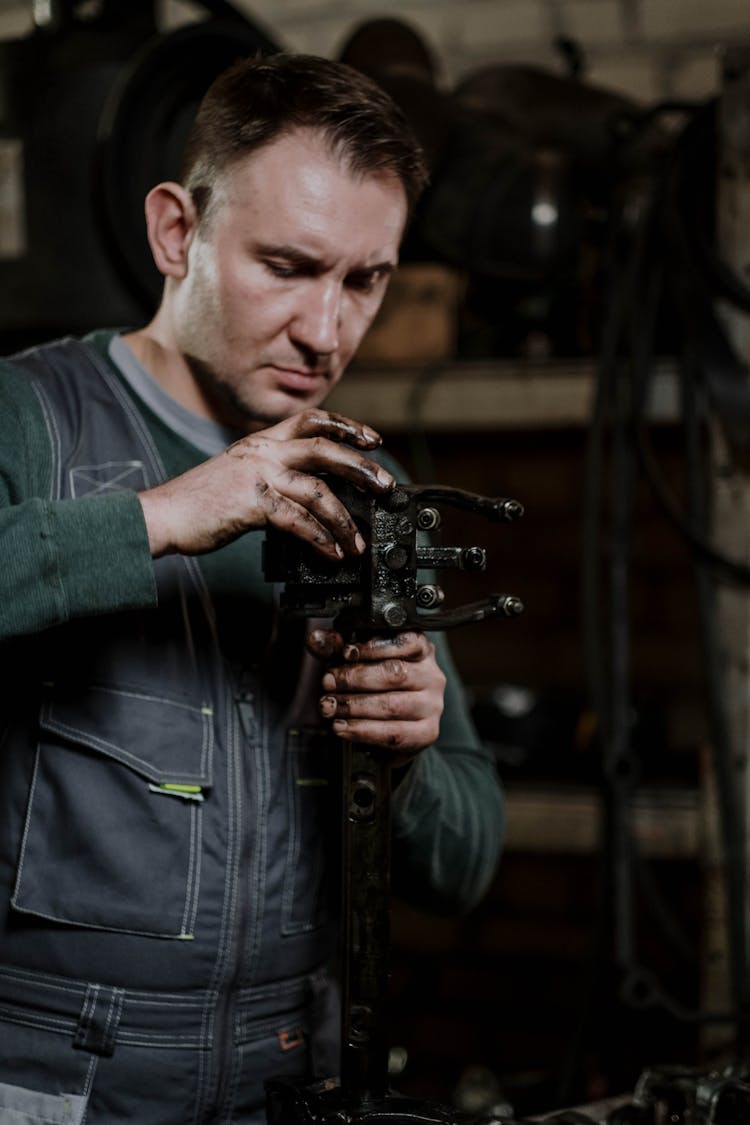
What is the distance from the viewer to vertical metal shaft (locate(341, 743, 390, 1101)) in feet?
2.76

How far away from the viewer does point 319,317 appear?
942 mm

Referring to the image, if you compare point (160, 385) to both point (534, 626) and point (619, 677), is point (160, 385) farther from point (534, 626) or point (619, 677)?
point (534, 626)

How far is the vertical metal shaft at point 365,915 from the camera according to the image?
841 millimetres

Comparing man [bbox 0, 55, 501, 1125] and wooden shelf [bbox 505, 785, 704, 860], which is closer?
man [bbox 0, 55, 501, 1125]

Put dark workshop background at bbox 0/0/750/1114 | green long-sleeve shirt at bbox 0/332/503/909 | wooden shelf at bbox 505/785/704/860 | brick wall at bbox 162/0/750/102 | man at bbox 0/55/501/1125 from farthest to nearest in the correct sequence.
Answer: brick wall at bbox 162/0/750/102 → wooden shelf at bbox 505/785/704/860 → dark workshop background at bbox 0/0/750/1114 → man at bbox 0/55/501/1125 → green long-sleeve shirt at bbox 0/332/503/909

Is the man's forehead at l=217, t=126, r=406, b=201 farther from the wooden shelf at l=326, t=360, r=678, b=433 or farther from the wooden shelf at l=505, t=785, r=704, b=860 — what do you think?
the wooden shelf at l=505, t=785, r=704, b=860

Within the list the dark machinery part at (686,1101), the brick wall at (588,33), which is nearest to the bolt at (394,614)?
the dark machinery part at (686,1101)

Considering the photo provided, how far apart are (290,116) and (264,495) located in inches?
12.3

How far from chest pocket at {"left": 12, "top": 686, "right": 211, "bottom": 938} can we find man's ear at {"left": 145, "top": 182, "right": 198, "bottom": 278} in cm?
33

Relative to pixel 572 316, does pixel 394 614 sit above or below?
below

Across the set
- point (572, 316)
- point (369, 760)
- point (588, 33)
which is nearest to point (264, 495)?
point (369, 760)

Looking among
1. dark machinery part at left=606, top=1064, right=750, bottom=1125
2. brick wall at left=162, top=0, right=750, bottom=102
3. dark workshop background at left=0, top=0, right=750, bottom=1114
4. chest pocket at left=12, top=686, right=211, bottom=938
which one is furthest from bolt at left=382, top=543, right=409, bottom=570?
brick wall at left=162, top=0, right=750, bottom=102

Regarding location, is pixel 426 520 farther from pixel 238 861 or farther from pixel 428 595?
pixel 238 861

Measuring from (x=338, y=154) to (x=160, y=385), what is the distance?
23 cm
